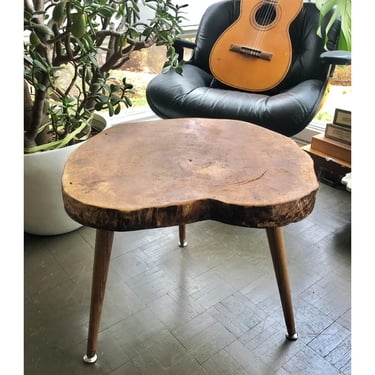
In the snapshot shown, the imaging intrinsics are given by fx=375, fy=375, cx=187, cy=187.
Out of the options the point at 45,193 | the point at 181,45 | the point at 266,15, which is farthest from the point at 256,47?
the point at 45,193

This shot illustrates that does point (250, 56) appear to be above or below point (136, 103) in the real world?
above

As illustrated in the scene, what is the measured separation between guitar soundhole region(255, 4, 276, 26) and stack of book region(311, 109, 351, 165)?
1.88 feet


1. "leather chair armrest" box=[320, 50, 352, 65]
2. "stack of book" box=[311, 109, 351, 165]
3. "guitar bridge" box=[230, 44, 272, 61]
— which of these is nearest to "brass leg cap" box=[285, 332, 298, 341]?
"stack of book" box=[311, 109, 351, 165]

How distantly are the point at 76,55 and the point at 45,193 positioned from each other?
46 centimetres

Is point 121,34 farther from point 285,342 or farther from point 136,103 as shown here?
point 136,103

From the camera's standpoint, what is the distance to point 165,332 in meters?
1.03

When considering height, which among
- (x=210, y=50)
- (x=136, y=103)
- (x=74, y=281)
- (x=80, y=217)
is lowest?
(x=74, y=281)

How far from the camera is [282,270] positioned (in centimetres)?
94

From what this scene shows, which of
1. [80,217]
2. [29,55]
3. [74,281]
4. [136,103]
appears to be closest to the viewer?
[80,217]

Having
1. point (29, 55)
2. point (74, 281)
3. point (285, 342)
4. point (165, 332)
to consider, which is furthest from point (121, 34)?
point (285, 342)

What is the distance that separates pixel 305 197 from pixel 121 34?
2.69ft

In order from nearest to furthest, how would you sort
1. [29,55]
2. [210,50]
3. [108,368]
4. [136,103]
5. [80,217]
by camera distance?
[80,217] < [108,368] < [29,55] < [210,50] < [136,103]

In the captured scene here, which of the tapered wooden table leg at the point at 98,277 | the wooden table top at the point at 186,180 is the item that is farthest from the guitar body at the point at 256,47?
the tapered wooden table leg at the point at 98,277

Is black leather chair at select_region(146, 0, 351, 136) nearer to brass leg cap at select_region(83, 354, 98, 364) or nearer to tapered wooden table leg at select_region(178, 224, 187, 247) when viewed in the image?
tapered wooden table leg at select_region(178, 224, 187, 247)
